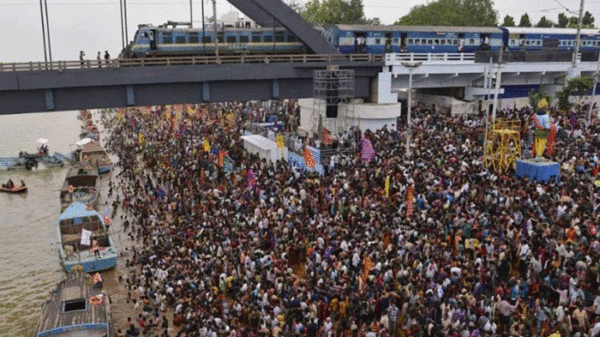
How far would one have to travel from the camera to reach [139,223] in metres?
30.0

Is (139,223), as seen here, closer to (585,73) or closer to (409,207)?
(409,207)

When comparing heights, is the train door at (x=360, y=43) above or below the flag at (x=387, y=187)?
above

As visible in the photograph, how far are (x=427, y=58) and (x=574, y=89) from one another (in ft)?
43.0

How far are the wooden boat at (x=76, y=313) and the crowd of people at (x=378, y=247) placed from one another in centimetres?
102

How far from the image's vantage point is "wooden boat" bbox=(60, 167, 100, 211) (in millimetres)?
35875

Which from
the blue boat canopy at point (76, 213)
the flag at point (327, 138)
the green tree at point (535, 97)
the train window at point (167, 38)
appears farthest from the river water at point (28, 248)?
the green tree at point (535, 97)

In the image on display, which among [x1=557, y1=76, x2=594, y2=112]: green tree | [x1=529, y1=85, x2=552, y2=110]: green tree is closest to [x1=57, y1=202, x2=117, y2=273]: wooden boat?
[x1=529, y1=85, x2=552, y2=110]: green tree

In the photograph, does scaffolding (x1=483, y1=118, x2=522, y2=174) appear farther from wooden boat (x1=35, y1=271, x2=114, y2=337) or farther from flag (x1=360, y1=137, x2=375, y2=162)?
wooden boat (x1=35, y1=271, x2=114, y2=337)

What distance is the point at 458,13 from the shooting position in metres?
87.8

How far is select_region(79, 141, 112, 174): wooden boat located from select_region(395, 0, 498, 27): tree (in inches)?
2254

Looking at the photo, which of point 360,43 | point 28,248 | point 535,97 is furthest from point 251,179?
point 535,97

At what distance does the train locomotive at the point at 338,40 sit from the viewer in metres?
37.1

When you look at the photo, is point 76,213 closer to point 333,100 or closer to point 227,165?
point 227,165

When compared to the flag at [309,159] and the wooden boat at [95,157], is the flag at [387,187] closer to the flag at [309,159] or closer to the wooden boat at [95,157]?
the flag at [309,159]
